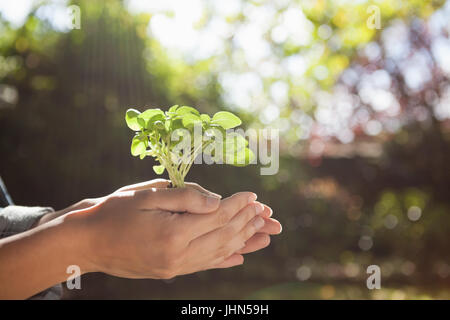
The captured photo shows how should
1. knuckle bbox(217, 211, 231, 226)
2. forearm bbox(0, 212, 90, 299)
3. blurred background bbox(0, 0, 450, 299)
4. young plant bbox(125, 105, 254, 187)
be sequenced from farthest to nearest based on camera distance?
blurred background bbox(0, 0, 450, 299), young plant bbox(125, 105, 254, 187), knuckle bbox(217, 211, 231, 226), forearm bbox(0, 212, 90, 299)

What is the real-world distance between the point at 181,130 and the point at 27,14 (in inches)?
134

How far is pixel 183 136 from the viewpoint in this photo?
3.70 ft

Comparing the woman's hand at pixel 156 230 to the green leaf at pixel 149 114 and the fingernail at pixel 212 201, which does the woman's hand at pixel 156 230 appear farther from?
the green leaf at pixel 149 114

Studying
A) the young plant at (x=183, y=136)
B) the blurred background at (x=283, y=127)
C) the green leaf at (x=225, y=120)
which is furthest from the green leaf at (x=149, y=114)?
the blurred background at (x=283, y=127)

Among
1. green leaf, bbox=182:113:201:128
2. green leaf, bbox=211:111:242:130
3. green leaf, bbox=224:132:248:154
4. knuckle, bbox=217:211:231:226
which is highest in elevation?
green leaf, bbox=211:111:242:130

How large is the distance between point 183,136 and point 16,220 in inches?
22.2

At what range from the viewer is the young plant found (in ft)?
3.58

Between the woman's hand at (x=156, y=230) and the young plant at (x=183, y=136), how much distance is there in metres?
0.21

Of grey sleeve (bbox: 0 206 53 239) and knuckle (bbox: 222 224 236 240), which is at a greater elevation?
grey sleeve (bbox: 0 206 53 239)

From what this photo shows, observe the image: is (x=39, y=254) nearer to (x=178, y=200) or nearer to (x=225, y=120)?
(x=178, y=200)

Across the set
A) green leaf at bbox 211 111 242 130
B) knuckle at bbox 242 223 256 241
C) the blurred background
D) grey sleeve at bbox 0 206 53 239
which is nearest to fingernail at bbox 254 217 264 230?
knuckle at bbox 242 223 256 241

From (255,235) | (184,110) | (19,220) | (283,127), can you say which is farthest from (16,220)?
(283,127)

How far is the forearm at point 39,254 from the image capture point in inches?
34.4

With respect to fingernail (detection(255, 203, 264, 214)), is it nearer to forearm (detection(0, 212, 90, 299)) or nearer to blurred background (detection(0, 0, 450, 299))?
forearm (detection(0, 212, 90, 299))
